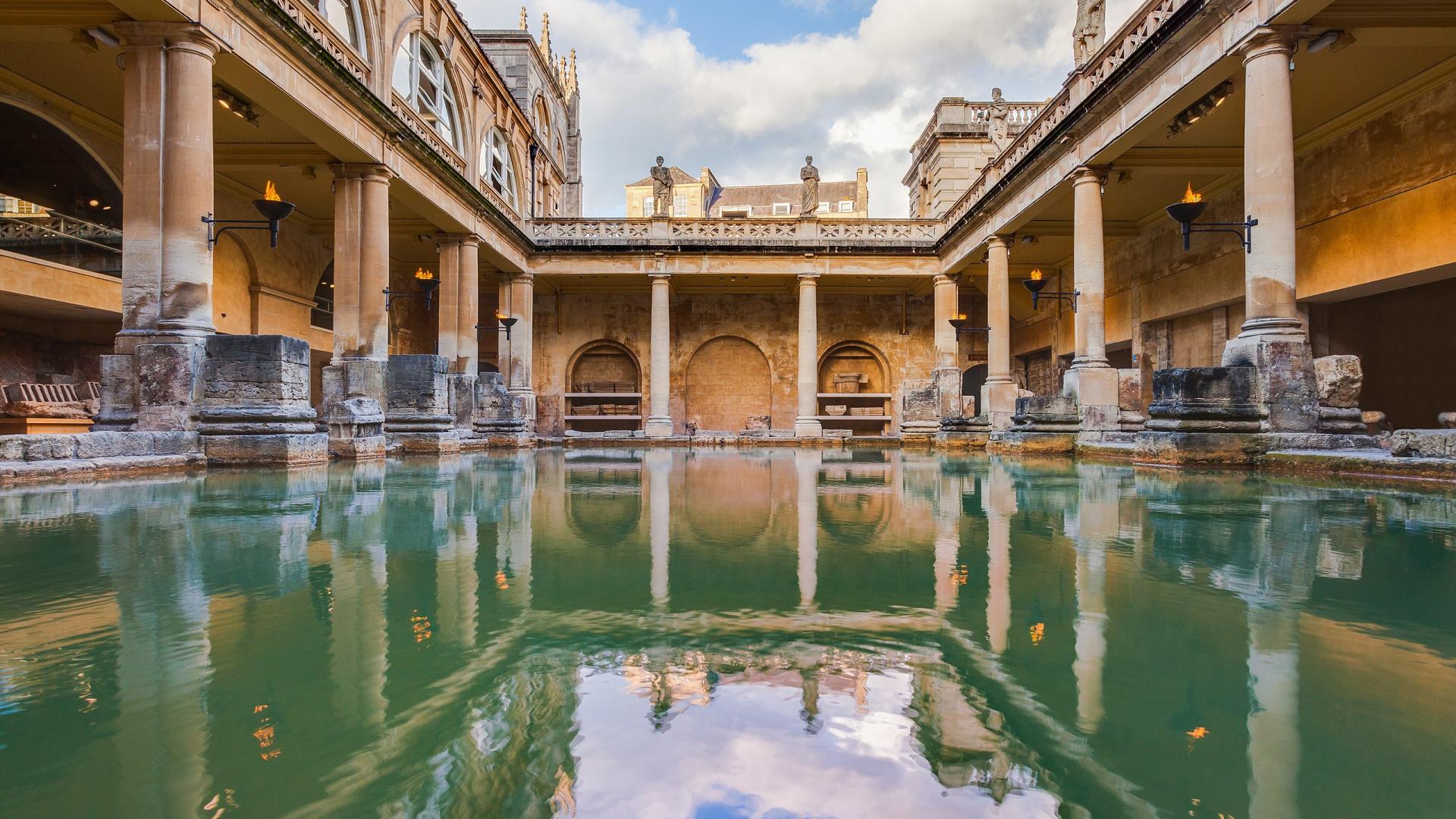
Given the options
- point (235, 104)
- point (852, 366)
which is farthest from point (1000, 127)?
point (235, 104)

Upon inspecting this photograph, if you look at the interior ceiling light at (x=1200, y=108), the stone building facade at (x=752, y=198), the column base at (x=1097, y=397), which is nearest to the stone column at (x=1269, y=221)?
the interior ceiling light at (x=1200, y=108)

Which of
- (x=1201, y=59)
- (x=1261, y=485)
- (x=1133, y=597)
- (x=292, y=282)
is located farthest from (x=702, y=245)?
(x=1133, y=597)

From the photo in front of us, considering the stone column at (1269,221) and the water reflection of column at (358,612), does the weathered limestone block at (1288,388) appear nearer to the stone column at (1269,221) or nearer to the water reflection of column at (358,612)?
the stone column at (1269,221)

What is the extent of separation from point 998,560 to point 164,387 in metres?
8.28

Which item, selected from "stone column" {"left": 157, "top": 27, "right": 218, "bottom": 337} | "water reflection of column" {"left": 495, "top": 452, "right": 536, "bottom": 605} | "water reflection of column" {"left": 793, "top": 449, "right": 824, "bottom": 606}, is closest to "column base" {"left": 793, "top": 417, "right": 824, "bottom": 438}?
"water reflection of column" {"left": 793, "top": 449, "right": 824, "bottom": 606}

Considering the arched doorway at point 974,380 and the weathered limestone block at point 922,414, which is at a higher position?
the arched doorway at point 974,380

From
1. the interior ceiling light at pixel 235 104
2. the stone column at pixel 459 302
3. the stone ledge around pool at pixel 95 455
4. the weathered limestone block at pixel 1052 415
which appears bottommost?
the stone ledge around pool at pixel 95 455

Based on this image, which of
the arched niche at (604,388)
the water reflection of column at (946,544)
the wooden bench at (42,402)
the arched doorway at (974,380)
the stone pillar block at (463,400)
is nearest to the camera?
the water reflection of column at (946,544)

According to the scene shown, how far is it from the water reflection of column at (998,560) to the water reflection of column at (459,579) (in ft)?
4.61

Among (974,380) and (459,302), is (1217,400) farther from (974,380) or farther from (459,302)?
(974,380)

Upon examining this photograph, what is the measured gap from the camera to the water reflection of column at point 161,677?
1108 mm

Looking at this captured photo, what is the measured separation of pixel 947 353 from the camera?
19.4 m

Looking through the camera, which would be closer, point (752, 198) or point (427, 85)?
point (427, 85)

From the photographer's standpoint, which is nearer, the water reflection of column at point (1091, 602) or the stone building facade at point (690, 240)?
the water reflection of column at point (1091, 602)
